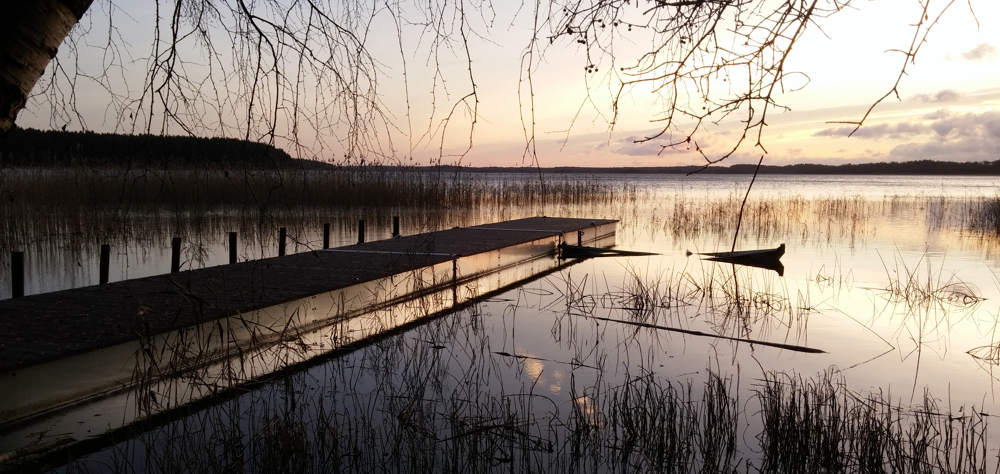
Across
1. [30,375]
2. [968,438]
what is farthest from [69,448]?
[968,438]

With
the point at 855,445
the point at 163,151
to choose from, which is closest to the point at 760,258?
the point at 855,445

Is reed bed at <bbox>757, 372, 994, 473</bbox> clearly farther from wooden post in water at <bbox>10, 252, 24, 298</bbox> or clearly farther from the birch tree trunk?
wooden post in water at <bbox>10, 252, 24, 298</bbox>

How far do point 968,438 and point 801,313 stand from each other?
3.67 m

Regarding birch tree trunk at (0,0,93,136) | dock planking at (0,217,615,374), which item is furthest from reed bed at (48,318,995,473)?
birch tree trunk at (0,0,93,136)

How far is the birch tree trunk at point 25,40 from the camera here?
1.72 m

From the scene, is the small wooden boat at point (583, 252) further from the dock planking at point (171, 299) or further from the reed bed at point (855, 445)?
the reed bed at point (855, 445)

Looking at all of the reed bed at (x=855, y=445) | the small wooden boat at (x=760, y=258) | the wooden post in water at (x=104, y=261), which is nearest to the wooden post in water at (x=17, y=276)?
the wooden post in water at (x=104, y=261)

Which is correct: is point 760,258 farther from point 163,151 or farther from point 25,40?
point 25,40

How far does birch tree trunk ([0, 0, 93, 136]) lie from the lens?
172cm

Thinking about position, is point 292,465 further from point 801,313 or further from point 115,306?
point 801,313

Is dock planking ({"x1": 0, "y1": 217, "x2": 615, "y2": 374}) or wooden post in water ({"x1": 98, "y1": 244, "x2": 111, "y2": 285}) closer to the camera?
dock planking ({"x1": 0, "y1": 217, "x2": 615, "y2": 374})

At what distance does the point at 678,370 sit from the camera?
541 cm

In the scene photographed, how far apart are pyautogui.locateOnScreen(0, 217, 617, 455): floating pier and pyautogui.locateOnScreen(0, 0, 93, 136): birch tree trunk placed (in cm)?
128

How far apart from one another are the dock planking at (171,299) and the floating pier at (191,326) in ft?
0.04
